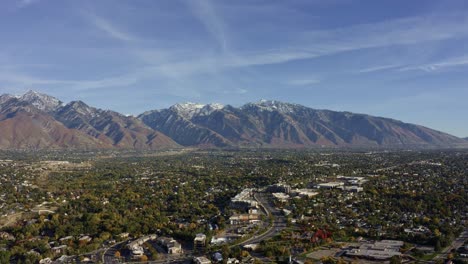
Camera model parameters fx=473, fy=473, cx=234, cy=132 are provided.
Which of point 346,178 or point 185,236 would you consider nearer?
point 185,236

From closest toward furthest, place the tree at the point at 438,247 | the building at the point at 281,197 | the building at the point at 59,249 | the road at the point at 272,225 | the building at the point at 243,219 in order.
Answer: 1. the tree at the point at 438,247
2. the building at the point at 59,249
3. the road at the point at 272,225
4. the building at the point at 243,219
5. the building at the point at 281,197

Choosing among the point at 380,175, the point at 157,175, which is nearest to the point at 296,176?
the point at 380,175

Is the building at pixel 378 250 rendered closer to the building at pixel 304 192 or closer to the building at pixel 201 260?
Result: the building at pixel 201 260

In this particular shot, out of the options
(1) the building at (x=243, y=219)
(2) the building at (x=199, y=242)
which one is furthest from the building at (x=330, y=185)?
(2) the building at (x=199, y=242)

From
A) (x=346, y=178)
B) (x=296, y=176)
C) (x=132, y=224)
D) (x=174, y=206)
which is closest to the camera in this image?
(x=132, y=224)

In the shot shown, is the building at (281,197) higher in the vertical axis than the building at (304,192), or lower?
lower

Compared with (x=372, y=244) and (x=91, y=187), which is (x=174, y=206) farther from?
(x=372, y=244)

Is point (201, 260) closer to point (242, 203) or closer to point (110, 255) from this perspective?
point (110, 255)

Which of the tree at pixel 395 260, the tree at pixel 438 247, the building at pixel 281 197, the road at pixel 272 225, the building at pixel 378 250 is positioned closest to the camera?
the tree at pixel 395 260
